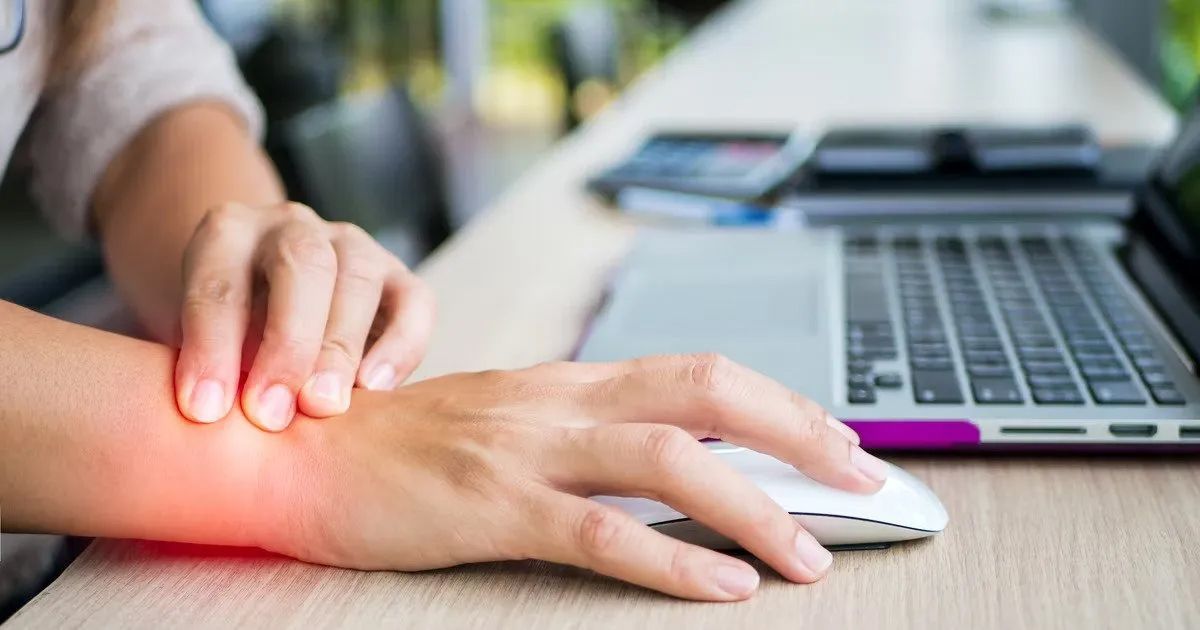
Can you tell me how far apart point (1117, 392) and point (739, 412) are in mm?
232

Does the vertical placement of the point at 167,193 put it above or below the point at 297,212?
below

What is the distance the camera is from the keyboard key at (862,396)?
652mm

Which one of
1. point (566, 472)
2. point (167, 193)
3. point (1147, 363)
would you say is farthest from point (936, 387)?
point (167, 193)

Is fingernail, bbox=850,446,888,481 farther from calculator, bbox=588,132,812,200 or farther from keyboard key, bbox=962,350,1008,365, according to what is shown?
calculator, bbox=588,132,812,200

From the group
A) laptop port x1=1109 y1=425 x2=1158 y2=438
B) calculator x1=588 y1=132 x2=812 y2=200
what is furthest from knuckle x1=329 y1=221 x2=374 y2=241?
calculator x1=588 y1=132 x2=812 y2=200

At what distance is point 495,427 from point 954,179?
2.27 ft

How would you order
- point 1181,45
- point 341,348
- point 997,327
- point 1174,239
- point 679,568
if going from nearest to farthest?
point 679,568, point 341,348, point 997,327, point 1174,239, point 1181,45

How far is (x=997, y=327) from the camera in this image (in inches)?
29.3

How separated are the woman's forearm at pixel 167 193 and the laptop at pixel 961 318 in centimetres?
30

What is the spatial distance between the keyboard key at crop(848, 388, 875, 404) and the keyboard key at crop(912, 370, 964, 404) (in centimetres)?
2

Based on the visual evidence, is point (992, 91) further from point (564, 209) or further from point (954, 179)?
point (564, 209)

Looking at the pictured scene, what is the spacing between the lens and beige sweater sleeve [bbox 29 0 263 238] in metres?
0.93

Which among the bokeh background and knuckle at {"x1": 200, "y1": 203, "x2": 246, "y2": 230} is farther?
the bokeh background

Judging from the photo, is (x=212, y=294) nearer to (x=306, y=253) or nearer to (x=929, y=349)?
(x=306, y=253)
